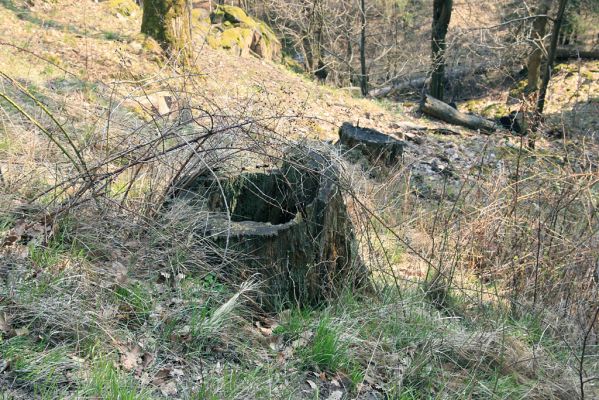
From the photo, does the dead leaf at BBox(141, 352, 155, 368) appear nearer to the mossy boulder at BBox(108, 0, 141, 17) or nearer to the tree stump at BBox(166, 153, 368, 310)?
the tree stump at BBox(166, 153, 368, 310)

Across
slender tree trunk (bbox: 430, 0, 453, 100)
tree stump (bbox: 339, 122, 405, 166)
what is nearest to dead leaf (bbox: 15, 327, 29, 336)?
tree stump (bbox: 339, 122, 405, 166)

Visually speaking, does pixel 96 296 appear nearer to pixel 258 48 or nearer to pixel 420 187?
pixel 420 187

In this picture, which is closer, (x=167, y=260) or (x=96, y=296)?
(x=96, y=296)

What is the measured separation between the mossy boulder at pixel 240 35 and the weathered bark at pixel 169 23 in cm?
465

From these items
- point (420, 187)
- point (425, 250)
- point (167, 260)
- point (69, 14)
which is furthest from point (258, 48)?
point (167, 260)

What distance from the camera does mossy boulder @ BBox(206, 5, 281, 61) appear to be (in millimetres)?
15883

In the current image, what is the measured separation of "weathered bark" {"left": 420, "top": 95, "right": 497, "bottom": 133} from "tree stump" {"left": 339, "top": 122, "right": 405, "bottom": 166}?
677 centimetres

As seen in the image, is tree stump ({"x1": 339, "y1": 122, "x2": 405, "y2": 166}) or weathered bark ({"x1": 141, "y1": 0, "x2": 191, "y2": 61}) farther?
weathered bark ({"x1": 141, "y1": 0, "x2": 191, "y2": 61})

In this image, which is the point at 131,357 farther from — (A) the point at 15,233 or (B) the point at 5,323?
(A) the point at 15,233

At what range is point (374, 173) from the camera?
7.84m

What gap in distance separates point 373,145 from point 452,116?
7.50m

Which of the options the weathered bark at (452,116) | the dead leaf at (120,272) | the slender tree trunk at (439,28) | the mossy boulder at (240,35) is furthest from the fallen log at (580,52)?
the dead leaf at (120,272)

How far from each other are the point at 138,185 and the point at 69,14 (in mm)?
8508

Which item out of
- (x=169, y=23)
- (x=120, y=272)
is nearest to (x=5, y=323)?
(x=120, y=272)
